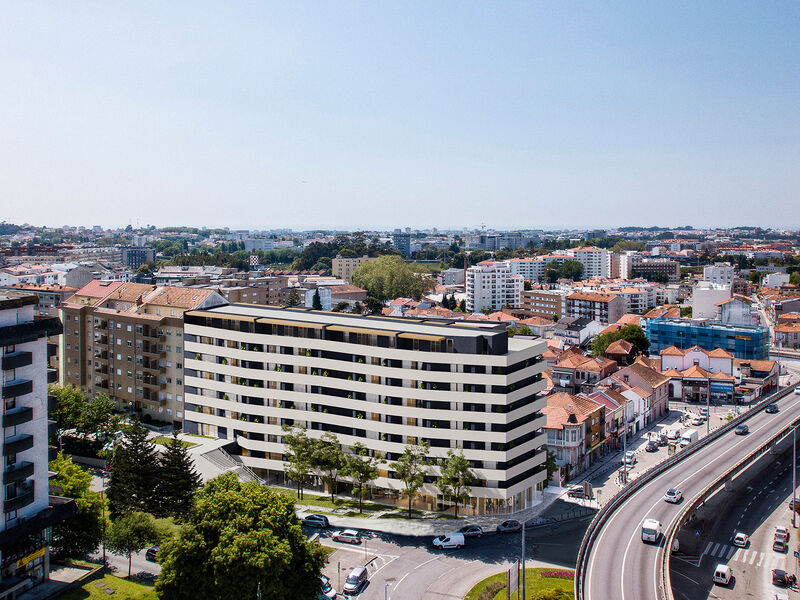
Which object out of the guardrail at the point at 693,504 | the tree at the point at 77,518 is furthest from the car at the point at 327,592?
the guardrail at the point at 693,504

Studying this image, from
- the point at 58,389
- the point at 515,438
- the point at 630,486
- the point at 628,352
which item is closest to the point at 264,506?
the point at 515,438

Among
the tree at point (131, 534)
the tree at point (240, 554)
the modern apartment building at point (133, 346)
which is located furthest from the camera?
the modern apartment building at point (133, 346)

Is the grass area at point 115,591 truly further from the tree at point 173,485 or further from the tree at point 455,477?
the tree at point 455,477

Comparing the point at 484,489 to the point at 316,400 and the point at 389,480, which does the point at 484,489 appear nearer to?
the point at 389,480

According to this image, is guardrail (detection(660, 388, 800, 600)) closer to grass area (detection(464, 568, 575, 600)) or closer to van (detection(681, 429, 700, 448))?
grass area (detection(464, 568, 575, 600))

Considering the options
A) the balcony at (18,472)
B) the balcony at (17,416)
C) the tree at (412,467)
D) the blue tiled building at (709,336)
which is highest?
the balcony at (17,416)

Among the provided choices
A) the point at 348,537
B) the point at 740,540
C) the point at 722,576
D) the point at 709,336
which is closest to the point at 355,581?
the point at 348,537

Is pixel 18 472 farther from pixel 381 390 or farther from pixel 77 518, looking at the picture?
pixel 381 390
